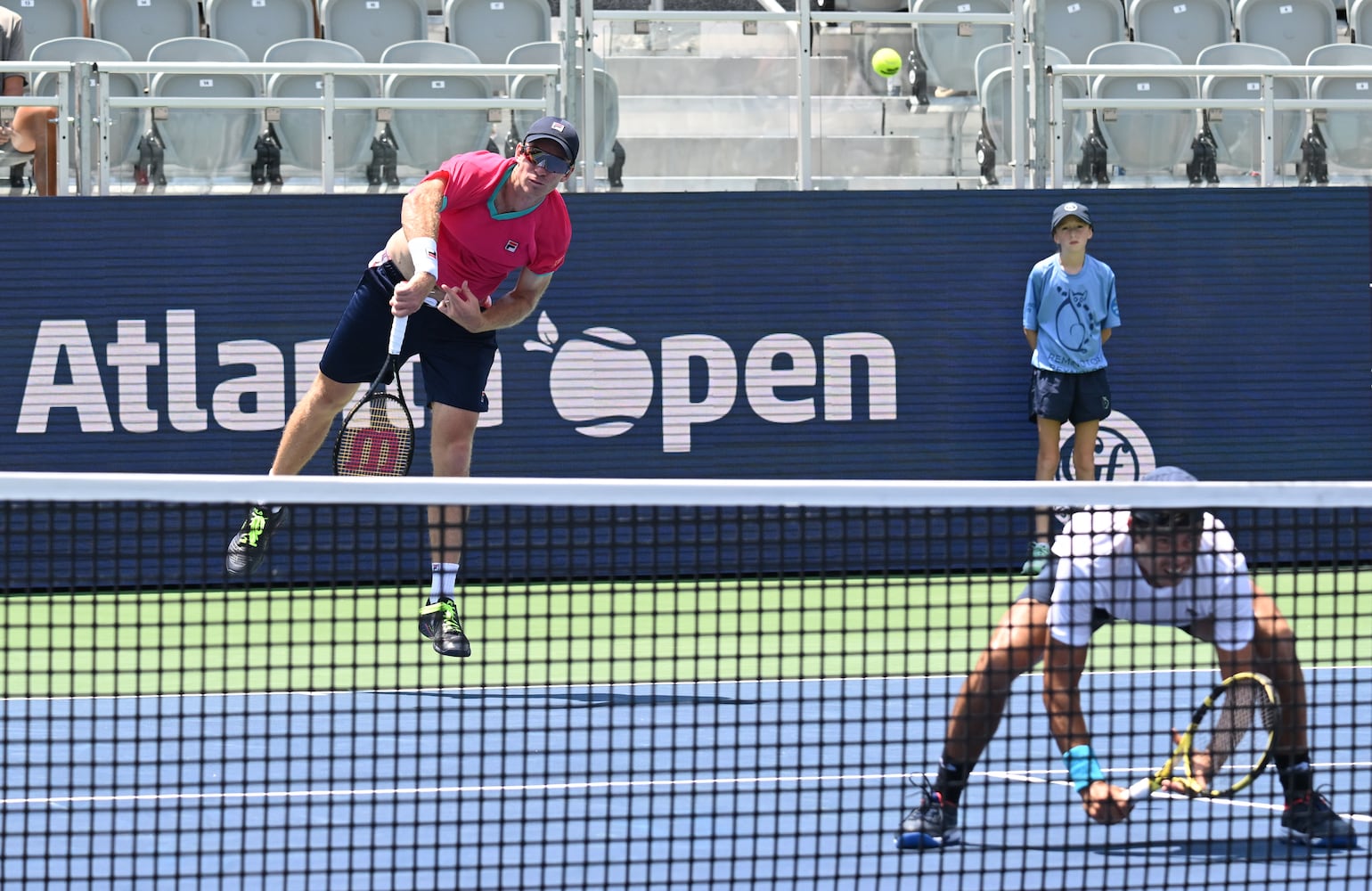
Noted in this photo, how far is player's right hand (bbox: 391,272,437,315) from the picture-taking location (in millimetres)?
5652

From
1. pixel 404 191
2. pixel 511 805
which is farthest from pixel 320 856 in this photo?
pixel 404 191

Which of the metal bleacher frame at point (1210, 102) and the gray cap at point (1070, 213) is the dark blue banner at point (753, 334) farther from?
the gray cap at point (1070, 213)

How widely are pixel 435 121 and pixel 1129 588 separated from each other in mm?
4919

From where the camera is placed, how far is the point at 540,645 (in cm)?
668

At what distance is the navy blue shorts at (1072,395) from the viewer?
26.6 ft

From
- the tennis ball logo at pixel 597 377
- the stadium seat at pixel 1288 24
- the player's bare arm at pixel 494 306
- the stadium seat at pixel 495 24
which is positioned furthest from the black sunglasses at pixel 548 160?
the stadium seat at pixel 1288 24

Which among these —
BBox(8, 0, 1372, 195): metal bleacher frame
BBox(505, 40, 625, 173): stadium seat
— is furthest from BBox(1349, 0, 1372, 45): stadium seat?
BBox(505, 40, 625, 173): stadium seat

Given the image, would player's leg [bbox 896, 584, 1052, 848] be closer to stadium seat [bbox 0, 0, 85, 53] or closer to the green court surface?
the green court surface

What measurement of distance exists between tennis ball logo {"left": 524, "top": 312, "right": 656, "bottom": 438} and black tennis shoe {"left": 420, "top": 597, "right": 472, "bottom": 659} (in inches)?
101

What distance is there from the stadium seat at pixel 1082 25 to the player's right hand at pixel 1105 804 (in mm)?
7514

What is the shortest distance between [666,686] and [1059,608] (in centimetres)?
216

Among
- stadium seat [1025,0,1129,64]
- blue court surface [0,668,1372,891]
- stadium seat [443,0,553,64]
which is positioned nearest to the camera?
blue court surface [0,668,1372,891]

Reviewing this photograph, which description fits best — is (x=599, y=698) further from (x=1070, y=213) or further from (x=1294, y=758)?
(x=1070, y=213)

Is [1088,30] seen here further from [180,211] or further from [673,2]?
[180,211]
